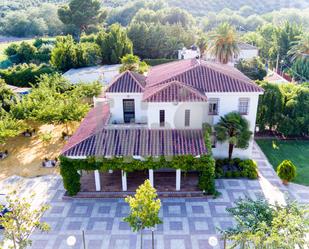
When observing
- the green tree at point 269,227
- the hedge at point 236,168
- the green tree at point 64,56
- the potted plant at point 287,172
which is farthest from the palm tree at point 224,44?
the green tree at point 269,227

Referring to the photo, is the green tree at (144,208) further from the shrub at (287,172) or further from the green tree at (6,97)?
the green tree at (6,97)

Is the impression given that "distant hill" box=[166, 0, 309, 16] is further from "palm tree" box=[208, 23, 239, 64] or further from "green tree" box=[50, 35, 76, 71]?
"palm tree" box=[208, 23, 239, 64]

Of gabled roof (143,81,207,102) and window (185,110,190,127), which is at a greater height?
gabled roof (143,81,207,102)

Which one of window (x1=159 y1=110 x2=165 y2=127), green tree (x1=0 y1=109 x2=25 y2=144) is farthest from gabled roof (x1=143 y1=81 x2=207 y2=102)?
green tree (x1=0 y1=109 x2=25 y2=144)

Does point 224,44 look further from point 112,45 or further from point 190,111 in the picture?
point 190,111

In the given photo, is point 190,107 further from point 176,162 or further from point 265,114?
point 265,114
